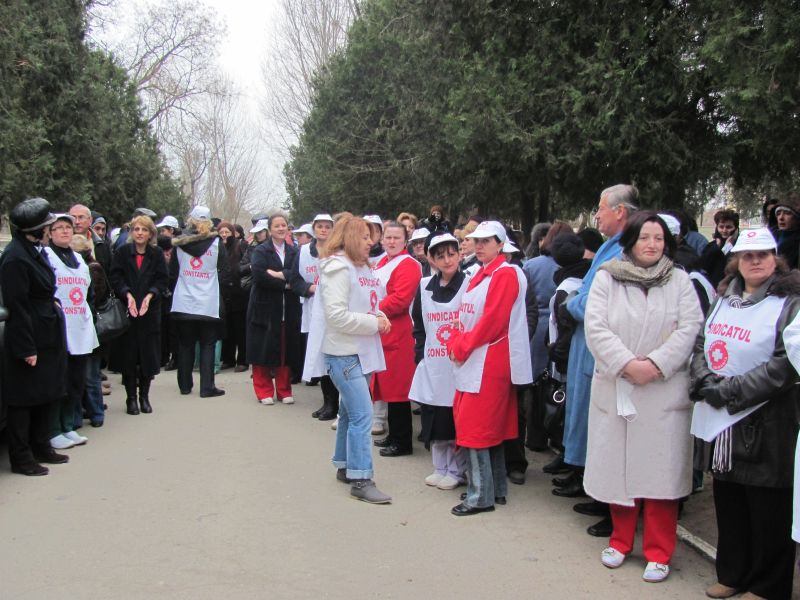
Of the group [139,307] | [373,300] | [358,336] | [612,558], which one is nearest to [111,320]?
[139,307]

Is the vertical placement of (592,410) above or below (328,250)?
below

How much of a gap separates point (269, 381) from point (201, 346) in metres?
0.93

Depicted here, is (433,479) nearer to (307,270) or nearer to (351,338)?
(351,338)

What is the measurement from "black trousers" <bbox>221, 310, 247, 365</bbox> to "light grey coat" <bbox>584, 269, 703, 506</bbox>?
7.76 m

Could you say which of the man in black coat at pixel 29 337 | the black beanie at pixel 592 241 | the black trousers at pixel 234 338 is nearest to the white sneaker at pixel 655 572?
the black beanie at pixel 592 241

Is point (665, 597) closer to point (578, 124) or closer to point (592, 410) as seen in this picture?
point (592, 410)

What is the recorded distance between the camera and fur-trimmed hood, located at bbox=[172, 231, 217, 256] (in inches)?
361

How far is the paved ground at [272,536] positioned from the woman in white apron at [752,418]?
36cm

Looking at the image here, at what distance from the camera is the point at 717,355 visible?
4121 millimetres

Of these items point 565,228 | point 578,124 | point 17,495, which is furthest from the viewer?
point 578,124

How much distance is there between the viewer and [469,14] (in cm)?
1280

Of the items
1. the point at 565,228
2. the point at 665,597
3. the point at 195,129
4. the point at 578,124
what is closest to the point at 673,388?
the point at 665,597

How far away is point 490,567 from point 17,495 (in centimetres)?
353

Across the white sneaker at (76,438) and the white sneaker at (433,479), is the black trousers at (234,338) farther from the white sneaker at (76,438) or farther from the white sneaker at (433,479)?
the white sneaker at (433,479)
